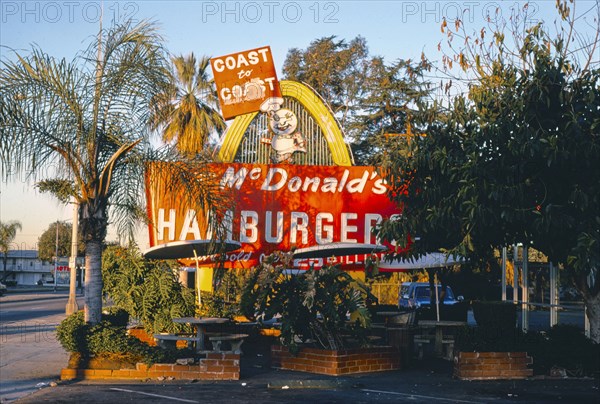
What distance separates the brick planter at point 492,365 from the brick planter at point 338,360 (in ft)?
4.78

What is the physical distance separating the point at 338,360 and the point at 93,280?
4.48m

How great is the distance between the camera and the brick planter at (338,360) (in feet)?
43.9

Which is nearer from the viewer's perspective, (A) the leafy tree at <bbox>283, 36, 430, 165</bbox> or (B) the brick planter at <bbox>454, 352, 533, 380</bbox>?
(B) the brick planter at <bbox>454, 352, 533, 380</bbox>

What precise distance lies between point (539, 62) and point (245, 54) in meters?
14.1

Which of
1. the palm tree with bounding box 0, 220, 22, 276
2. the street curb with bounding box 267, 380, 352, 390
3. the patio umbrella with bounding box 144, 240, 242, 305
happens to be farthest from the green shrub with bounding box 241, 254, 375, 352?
the palm tree with bounding box 0, 220, 22, 276

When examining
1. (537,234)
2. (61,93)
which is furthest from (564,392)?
(61,93)

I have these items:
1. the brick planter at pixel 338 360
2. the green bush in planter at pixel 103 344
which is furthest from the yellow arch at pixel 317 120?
the green bush in planter at pixel 103 344

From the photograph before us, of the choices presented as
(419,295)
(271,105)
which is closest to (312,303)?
(271,105)

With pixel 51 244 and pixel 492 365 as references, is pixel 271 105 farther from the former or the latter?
pixel 51 244

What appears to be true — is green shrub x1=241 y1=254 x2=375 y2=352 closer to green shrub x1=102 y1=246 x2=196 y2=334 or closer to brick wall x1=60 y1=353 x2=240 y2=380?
brick wall x1=60 y1=353 x2=240 y2=380

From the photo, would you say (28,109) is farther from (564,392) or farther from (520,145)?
(564,392)

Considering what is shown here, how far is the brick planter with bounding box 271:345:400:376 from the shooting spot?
13.4 m

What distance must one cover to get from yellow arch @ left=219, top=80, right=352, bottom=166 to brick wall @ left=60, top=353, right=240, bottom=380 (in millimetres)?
13151

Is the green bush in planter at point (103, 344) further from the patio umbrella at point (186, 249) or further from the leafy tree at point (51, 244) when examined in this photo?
the leafy tree at point (51, 244)
